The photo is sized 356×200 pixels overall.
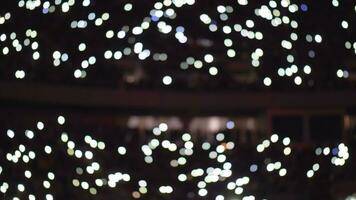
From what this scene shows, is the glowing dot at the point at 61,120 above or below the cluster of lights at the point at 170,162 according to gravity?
above

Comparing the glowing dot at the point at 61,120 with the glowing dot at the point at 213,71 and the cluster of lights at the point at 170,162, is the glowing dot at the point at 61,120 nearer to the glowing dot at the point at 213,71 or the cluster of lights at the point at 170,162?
the cluster of lights at the point at 170,162

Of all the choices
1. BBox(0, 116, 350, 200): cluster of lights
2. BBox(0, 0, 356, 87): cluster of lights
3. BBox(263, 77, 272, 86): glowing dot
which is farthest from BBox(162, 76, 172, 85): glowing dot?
BBox(263, 77, 272, 86): glowing dot

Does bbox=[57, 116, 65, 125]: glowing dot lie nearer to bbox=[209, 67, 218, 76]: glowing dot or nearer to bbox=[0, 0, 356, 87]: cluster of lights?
bbox=[0, 0, 356, 87]: cluster of lights

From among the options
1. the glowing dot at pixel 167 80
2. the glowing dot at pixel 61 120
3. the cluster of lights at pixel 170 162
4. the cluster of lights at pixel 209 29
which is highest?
the cluster of lights at pixel 209 29

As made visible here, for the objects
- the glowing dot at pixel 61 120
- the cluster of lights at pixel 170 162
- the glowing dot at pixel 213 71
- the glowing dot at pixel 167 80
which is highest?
the glowing dot at pixel 213 71

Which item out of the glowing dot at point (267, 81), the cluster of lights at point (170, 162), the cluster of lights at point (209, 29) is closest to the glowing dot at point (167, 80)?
the cluster of lights at point (209, 29)

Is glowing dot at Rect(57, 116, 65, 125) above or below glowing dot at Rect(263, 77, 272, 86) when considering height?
below

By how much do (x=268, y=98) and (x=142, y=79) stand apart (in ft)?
0.99

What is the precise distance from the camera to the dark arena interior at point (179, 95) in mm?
1318

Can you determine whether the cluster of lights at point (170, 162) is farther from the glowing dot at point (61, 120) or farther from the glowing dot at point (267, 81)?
the glowing dot at point (267, 81)

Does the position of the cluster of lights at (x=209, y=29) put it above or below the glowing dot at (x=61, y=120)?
above

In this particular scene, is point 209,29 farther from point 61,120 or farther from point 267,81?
point 61,120

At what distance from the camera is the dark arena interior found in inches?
51.9

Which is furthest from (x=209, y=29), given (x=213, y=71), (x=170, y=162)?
(x=170, y=162)
